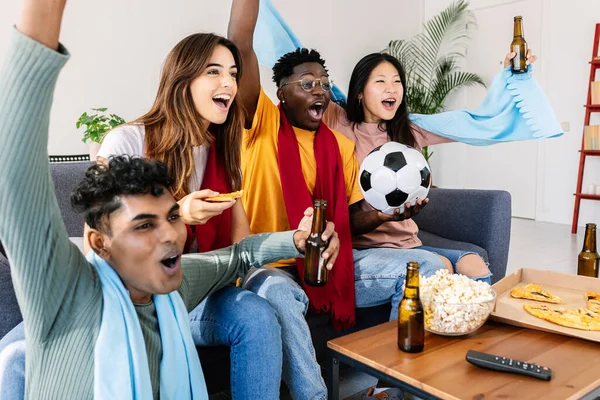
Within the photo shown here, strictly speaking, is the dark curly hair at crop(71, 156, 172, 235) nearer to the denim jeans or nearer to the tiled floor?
the denim jeans

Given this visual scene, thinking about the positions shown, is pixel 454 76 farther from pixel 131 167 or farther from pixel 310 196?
pixel 131 167

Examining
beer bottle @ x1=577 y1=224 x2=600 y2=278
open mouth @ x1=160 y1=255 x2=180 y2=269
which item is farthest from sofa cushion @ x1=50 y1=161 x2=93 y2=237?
beer bottle @ x1=577 y1=224 x2=600 y2=278

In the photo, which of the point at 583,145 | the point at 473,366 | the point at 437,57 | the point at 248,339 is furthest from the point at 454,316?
the point at 437,57

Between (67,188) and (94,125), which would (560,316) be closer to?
(67,188)

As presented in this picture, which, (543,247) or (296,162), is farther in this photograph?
(543,247)

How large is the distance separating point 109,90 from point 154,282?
3.90 metres

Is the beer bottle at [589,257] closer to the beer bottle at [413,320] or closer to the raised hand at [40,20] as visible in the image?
the beer bottle at [413,320]

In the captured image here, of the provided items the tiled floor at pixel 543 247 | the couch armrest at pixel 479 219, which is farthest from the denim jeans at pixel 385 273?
the tiled floor at pixel 543 247

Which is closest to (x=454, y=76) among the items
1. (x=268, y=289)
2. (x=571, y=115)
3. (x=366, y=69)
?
(x=571, y=115)

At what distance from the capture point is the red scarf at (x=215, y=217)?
160 cm

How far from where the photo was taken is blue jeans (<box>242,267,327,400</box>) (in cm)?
146

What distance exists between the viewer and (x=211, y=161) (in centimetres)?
167

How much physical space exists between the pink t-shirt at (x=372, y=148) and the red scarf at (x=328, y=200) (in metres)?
0.16

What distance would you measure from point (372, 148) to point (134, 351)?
1.43 m
